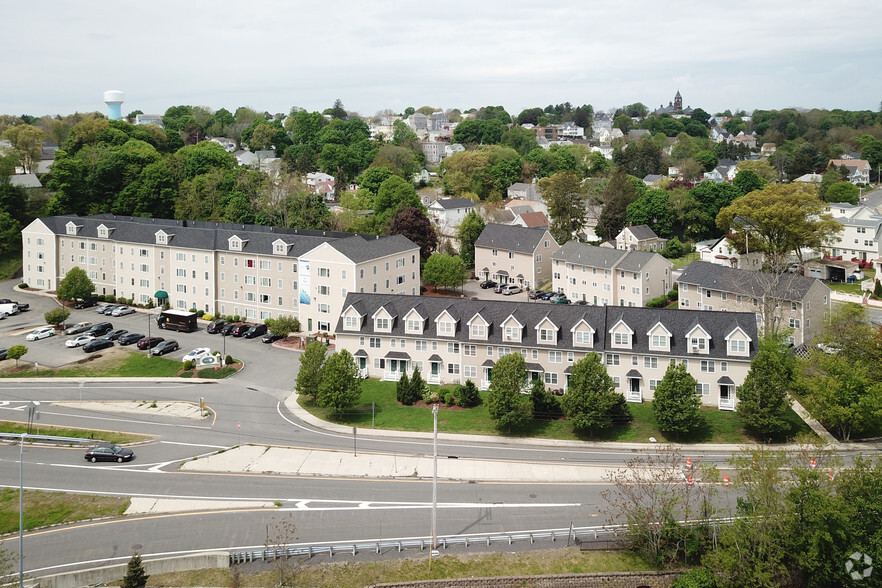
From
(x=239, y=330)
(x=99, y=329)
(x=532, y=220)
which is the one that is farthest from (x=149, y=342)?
(x=532, y=220)

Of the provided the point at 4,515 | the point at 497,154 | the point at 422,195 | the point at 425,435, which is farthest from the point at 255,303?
the point at 497,154

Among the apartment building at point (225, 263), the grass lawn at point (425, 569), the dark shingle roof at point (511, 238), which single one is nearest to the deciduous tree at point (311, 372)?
the apartment building at point (225, 263)

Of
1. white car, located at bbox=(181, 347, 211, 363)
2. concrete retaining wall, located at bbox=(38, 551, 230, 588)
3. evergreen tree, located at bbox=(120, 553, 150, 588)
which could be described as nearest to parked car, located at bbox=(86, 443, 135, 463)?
concrete retaining wall, located at bbox=(38, 551, 230, 588)

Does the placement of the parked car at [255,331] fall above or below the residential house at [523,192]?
below

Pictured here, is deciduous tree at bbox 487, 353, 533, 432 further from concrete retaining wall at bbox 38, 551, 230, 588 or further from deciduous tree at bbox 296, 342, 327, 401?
concrete retaining wall at bbox 38, 551, 230, 588

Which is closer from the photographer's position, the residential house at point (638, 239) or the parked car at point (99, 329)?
the parked car at point (99, 329)

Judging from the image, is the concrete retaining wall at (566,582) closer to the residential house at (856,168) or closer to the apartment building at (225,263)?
the apartment building at (225,263)

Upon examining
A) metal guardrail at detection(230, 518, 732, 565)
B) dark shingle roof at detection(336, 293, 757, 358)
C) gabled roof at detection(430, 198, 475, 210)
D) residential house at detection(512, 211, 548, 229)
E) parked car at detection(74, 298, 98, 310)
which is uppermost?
gabled roof at detection(430, 198, 475, 210)
